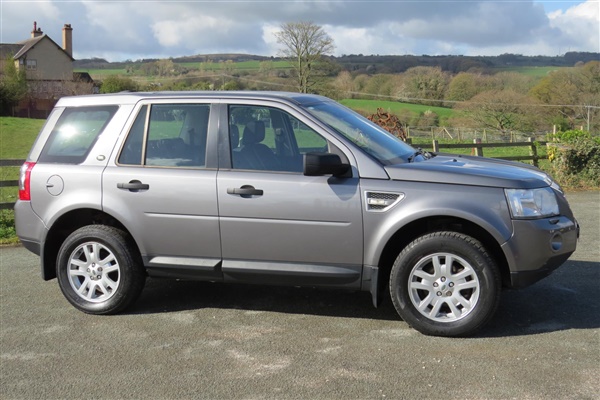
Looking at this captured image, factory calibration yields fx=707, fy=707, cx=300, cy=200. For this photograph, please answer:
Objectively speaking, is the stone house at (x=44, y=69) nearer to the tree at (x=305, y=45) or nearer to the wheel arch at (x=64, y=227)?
the tree at (x=305, y=45)

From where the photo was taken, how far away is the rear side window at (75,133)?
6.19 m

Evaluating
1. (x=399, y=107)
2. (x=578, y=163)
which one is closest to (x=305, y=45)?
(x=399, y=107)

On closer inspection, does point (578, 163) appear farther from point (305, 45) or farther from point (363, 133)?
point (305, 45)

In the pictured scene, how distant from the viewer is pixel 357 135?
582cm

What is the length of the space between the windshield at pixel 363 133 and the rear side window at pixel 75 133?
1853 millimetres

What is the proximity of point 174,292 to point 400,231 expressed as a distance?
256 cm

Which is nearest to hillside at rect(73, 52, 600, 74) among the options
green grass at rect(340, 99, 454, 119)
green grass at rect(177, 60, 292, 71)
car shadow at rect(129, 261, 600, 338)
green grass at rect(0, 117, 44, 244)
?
green grass at rect(177, 60, 292, 71)

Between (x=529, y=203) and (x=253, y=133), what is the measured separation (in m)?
2.24

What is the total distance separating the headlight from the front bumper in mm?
56

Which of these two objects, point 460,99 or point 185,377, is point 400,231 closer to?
point 185,377

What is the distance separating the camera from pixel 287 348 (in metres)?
5.17

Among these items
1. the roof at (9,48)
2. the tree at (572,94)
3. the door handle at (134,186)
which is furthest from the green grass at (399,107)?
the roof at (9,48)

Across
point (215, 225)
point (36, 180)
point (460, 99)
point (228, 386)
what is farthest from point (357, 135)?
point (460, 99)

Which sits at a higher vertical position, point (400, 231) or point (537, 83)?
point (537, 83)
